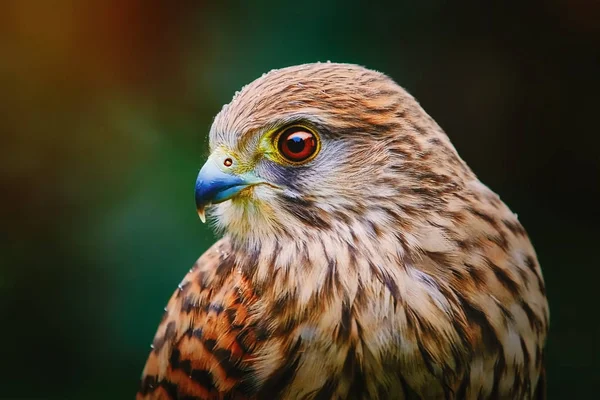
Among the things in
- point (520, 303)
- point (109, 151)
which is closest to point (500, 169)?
point (520, 303)

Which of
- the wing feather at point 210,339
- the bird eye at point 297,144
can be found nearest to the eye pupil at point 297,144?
the bird eye at point 297,144

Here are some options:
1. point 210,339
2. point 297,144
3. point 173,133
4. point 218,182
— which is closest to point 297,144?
point 297,144

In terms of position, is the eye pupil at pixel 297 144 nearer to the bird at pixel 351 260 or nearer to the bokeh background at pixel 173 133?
the bird at pixel 351 260

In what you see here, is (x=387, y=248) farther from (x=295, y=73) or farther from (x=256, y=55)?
(x=256, y=55)

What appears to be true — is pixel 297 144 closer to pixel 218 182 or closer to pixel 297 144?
pixel 297 144

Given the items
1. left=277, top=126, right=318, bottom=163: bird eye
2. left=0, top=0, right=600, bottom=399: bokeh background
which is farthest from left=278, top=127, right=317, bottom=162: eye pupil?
left=0, top=0, right=600, bottom=399: bokeh background

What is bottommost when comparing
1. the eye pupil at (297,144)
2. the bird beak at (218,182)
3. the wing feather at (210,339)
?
the wing feather at (210,339)

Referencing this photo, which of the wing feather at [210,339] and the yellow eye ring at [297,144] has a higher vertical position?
the yellow eye ring at [297,144]

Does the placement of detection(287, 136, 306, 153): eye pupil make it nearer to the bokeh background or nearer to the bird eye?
the bird eye
